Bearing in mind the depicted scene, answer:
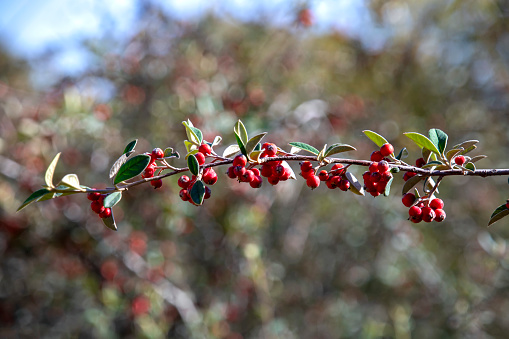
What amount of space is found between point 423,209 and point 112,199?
832mm

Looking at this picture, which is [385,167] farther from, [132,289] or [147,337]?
[132,289]

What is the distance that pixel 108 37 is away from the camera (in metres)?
5.12

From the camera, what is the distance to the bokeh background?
404 cm

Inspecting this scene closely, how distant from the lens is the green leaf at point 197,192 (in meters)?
1.17

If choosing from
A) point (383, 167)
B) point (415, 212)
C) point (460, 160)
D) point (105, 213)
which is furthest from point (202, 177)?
point (460, 160)

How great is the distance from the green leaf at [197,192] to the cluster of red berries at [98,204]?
0.92ft

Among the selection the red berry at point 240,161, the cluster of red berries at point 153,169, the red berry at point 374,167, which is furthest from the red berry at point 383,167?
the cluster of red berries at point 153,169

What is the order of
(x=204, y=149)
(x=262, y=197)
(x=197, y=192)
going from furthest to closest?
1. (x=262, y=197)
2. (x=204, y=149)
3. (x=197, y=192)

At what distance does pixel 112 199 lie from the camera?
1.20 m

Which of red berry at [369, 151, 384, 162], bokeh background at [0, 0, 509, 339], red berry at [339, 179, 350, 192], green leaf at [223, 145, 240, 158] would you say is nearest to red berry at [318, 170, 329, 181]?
red berry at [339, 179, 350, 192]

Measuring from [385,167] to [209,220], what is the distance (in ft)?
11.4

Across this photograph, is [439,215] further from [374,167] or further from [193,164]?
[193,164]

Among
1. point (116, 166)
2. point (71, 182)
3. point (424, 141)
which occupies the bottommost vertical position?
point (71, 182)

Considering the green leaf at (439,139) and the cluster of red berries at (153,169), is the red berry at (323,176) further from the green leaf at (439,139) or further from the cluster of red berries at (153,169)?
the cluster of red berries at (153,169)
